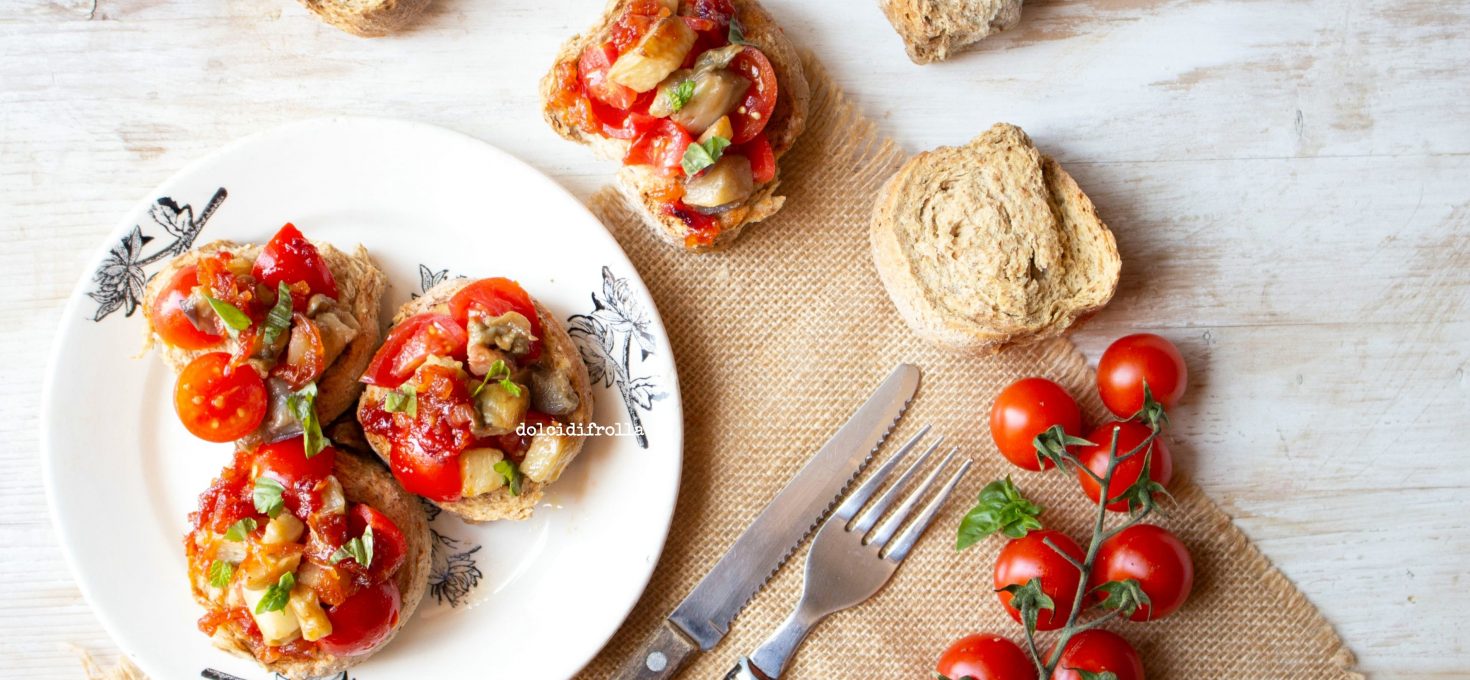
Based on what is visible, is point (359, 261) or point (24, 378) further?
point (24, 378)

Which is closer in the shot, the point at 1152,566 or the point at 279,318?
the point at 279,318

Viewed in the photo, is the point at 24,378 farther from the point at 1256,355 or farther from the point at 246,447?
the point at 1256,355

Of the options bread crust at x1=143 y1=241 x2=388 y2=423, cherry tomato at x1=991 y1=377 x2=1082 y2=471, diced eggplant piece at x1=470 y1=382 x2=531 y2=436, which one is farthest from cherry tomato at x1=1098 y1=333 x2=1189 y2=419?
bread crust at x1=143 y1=241 x2=388 y2=423

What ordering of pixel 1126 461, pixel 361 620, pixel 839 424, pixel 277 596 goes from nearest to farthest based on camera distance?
pixel 277 596, pixel 361 620, pixel 1126 461, pixel 839 424

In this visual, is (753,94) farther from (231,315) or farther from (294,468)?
(294,468)

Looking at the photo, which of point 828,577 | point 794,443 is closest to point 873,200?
point 794,443

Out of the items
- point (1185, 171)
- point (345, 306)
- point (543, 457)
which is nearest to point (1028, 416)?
point (1185, 171)

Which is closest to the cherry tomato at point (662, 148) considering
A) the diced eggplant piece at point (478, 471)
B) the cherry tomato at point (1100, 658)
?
the diced eggplant piece at point (478, 471)
